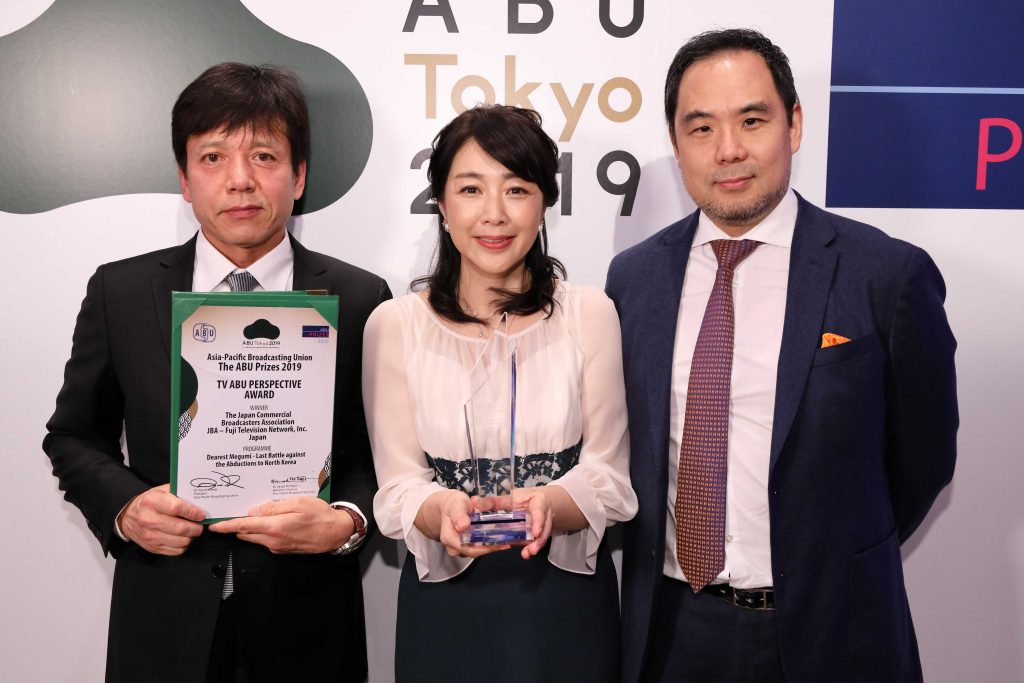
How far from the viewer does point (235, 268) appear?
1.92 meters

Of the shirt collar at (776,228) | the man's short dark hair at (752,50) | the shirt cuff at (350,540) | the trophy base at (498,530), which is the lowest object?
the shirt cuff at (350,540)

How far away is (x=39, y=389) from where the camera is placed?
248 cm

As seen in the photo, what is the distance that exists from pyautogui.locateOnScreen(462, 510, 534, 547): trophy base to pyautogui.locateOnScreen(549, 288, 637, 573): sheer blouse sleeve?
0.17 meters

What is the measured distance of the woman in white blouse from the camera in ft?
5.60

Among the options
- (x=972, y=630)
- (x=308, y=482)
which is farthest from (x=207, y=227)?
(x=972, y=630)

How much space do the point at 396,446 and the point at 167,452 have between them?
545 millimetres

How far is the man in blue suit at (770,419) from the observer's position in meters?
1.73

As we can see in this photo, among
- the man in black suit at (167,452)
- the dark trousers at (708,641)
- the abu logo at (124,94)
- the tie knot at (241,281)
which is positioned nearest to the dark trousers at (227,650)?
the man in black suit at (167,452)

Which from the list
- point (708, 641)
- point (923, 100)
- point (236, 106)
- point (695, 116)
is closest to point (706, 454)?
point (708, 641)

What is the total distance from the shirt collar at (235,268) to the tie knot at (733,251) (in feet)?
3.53

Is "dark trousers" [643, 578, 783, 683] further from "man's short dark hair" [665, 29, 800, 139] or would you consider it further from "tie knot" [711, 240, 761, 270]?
"man's short dark hair" [665, 29, 800, 139]
